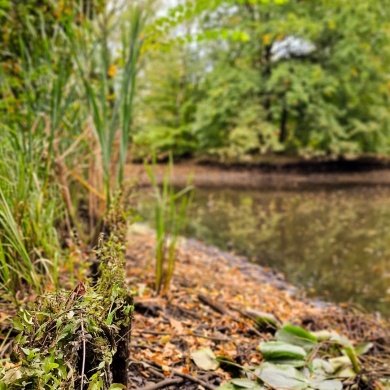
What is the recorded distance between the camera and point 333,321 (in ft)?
8.05

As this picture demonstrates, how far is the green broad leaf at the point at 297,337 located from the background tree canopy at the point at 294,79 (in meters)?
10.6

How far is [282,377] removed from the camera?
4.29ft

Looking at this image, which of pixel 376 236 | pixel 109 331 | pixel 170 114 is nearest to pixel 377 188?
pixel 376 236

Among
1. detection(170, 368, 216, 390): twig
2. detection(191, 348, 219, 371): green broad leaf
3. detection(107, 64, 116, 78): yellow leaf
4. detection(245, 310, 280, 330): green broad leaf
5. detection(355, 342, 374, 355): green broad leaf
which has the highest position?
detection(107, 64, 116, 78): yellow leaf

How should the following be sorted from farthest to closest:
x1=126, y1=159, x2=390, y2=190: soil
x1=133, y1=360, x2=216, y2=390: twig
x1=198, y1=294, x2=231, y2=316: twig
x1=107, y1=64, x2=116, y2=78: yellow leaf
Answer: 1. x1=126, y1=159, x2=390, y2=190: soil
2. x1=107, y1=64, x2=116, y2=78: yellow leaf
3. x1=198, y1=294, x2=231, y2=316: twig
4. x1=133, y1=360, x2=216, y2=390: twig

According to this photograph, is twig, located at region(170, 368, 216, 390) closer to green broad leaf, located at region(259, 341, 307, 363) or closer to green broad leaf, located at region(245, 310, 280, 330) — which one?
green broad leaf, located at region(259, 341, 307, 363)

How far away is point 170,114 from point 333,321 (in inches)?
574

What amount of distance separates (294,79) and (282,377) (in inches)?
480

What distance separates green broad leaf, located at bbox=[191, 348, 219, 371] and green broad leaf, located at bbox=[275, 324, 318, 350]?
0.36 meters

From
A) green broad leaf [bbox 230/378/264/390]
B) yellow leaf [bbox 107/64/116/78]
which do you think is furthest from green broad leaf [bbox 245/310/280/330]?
yellow leaf [bbox 107/64/116/78]

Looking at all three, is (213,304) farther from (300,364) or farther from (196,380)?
(196,380)

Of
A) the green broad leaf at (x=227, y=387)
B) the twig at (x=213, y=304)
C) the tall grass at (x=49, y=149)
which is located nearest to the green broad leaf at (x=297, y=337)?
the twig at (x=213, y=304)

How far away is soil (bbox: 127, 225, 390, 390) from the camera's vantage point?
4.36ft

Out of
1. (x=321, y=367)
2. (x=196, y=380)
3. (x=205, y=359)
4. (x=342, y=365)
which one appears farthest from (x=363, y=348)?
(x=196, y=380)
